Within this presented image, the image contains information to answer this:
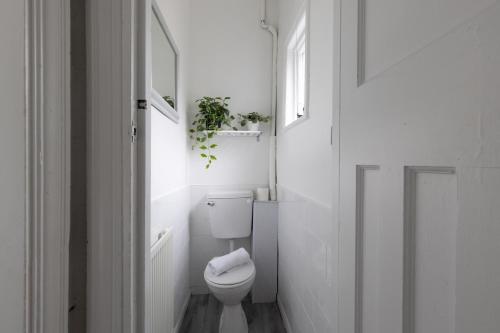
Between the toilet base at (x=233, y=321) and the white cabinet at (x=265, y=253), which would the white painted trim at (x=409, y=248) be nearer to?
the toilet base at (x=233, y=321)

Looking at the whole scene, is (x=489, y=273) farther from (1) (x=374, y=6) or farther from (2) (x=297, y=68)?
(2) (x=297, y=68)

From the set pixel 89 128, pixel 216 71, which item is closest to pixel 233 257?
pixel 89 128

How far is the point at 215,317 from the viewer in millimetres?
2055

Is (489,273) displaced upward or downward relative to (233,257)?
upward

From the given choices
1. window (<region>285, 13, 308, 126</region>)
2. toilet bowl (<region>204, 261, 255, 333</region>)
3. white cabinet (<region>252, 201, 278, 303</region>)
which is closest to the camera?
toilet bowl (<region>204, 261, 255, 333</region>)

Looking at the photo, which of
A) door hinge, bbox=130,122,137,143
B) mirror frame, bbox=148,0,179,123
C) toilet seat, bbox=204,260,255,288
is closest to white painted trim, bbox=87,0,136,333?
door hinge, bbox=130,122,137,143

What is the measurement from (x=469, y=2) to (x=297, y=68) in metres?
1.86

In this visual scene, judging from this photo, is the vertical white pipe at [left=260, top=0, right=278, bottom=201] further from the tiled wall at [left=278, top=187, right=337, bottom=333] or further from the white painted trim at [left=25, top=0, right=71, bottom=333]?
the white painted trim at [left=25, top=0, right=71, bottom=333]

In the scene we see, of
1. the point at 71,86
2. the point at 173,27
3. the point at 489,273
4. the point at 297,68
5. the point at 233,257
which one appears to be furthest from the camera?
the point at 297,68

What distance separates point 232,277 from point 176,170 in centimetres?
88

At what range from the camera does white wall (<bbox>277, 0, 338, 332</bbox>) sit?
1088 mm

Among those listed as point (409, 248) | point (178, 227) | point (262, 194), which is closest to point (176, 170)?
point (178, 227)

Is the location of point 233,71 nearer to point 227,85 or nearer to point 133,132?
point 227,85

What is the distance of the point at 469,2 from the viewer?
1.05 feet
